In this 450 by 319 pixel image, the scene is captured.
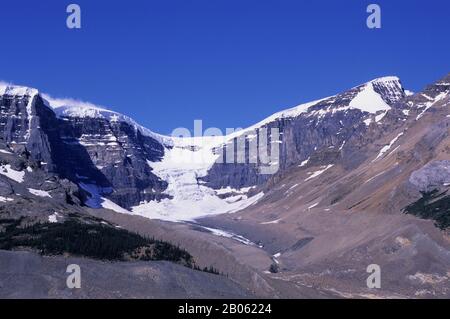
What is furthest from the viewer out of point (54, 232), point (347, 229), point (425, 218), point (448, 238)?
point (347, 229)

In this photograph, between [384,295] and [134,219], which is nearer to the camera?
[384,295]

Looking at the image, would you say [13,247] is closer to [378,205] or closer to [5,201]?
[5,201]

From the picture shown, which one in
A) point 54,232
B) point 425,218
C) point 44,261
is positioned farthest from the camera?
point 425,218

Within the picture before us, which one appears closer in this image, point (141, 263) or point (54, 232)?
point (141, 263)

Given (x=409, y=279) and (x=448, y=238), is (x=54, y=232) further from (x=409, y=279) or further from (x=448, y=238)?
(x=448, y=238)

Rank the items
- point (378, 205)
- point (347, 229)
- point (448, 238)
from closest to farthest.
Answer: point (448, 238), point (347, 229), point (378, 205)

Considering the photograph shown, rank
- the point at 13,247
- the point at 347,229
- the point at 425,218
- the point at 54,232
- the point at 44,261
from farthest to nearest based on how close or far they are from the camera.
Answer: the point at 347,229 < the point at 425,218 < the point at 54,232 < the point at 13,247 < the point at 44,261

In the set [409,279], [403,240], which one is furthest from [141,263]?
[403,240]
